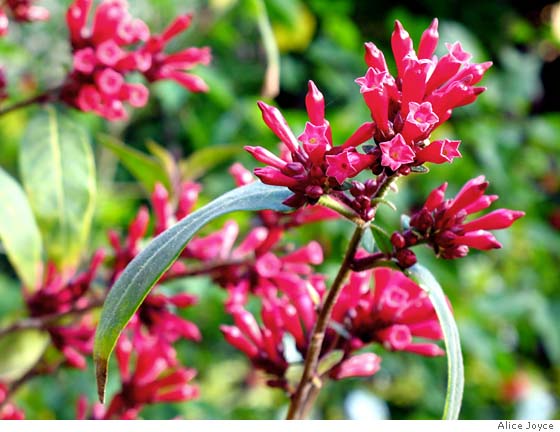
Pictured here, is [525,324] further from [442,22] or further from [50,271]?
[50,271]

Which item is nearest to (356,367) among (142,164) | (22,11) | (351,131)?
(142,164)

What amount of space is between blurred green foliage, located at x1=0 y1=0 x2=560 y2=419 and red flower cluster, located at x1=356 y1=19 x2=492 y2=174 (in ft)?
3.76

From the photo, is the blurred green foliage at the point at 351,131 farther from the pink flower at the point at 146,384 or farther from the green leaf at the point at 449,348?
the green leaf at the point at 449,348

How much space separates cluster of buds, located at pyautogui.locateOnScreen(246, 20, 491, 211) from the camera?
579 mm

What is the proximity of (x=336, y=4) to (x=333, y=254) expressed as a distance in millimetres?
912

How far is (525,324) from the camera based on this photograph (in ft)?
8.34

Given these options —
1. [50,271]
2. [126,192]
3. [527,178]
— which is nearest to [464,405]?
[527,178]

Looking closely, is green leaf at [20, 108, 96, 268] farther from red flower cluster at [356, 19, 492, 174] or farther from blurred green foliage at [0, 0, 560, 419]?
blurred green foliage at [0, 0, 560, 419]

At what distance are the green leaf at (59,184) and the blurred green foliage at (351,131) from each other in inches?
30.4

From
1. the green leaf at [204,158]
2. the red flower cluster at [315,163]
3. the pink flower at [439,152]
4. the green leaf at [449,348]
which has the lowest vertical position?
the green leaf at [204,158]

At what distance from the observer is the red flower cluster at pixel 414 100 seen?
576mm

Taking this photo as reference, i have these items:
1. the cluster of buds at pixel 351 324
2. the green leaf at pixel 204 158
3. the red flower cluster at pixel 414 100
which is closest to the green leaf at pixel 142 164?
the green leaf at pixel 204 158

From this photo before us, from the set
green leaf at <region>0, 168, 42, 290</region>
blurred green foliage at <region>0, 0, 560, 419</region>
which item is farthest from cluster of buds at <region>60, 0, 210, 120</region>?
blurred green foliage at <region>0, 0, 560, 419</region>

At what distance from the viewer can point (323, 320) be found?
67 cm
